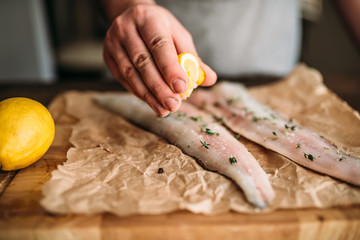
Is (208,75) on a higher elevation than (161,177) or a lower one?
higher

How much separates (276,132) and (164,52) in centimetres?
71

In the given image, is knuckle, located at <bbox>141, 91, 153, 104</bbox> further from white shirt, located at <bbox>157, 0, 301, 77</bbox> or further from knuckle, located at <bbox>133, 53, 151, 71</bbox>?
white shirt, located at <bbox>157, 0, 301, 77</bbox>

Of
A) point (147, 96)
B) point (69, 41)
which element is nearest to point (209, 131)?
point (147, 96)

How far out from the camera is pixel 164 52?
4.09 feet

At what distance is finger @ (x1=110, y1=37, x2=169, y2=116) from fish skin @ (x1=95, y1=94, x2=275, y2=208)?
208 mm

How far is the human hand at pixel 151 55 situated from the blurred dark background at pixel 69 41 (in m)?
2.05

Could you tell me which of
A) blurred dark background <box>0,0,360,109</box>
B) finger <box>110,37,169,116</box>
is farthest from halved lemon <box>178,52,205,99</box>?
blurred dark background <box>0,0,360,109</box>

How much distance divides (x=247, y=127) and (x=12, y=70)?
380cm

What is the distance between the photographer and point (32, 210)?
41.1 inches

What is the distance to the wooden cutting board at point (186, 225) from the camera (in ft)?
3.14

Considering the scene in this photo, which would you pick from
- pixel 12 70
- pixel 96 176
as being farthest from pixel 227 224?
pixel 12 70

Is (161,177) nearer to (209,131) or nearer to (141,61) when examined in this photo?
(209,131)

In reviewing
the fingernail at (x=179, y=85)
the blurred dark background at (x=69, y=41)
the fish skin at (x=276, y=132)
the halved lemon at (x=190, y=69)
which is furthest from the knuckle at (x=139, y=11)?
the blurred dark background at (x=69, y=41)

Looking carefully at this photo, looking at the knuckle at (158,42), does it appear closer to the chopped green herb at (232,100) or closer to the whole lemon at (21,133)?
the whole lemon at (21,133)
